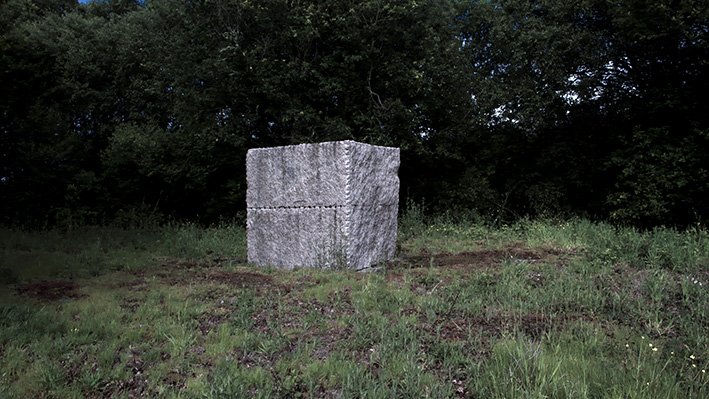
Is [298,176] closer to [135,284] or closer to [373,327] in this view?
[135,284]

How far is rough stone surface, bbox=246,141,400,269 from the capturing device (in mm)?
6578

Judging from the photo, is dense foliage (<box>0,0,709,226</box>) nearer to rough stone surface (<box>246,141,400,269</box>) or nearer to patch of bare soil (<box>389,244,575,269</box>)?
rough stone surface (<box>246,141,400,269</box>)

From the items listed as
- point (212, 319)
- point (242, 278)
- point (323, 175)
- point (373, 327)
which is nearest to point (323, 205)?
point (323, 175)

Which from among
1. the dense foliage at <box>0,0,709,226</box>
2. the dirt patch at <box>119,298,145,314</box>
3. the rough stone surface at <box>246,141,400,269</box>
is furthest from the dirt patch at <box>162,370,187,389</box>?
the dense foliage at <box>0,0,709,226</box>

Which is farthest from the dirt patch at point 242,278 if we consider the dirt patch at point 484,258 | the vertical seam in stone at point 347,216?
the dirt patch at point 484,258

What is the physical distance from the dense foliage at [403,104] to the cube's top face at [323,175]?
19.2 feet

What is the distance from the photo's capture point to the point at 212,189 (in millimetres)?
16219

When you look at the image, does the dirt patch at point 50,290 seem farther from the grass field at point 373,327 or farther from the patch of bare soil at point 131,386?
the patch of bare soil at point 131,386

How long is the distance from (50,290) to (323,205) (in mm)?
3283

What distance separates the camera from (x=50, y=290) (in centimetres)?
555

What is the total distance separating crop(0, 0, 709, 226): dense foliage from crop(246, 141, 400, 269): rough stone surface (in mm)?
5986

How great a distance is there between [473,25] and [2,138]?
1541cm

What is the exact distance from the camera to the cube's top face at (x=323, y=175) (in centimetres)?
661

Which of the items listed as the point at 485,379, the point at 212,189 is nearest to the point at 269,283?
the point at 485,379
